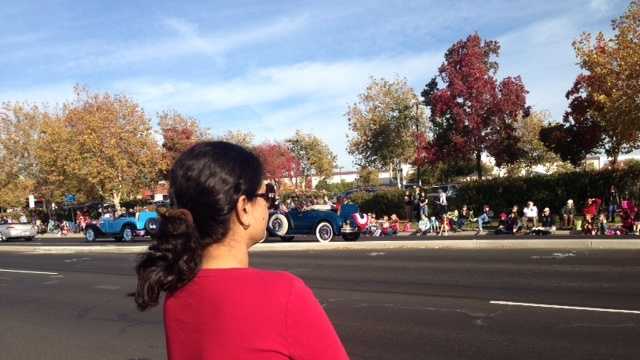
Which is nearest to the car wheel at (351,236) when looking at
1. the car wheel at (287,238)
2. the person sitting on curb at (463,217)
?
the car wheel at (287,238)

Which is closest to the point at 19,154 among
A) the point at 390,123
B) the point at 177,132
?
the point at 177,132

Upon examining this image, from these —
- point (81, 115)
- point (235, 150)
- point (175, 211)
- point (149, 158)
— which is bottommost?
point (175, 211)

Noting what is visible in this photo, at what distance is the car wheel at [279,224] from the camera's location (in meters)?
21.1

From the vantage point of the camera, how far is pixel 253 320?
5.58 ft

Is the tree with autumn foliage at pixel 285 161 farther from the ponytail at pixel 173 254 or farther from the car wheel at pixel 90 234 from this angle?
the ponytail at pixel 173 254

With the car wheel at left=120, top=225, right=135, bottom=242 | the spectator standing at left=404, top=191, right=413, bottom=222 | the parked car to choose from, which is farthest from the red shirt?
the parked car

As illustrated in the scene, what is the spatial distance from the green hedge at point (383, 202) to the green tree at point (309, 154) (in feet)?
88.6

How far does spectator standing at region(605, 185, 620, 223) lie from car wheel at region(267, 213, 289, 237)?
12.1m

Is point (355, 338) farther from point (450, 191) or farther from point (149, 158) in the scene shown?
point (149, 158)

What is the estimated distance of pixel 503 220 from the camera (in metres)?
22.2

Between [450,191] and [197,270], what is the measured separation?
29.0m

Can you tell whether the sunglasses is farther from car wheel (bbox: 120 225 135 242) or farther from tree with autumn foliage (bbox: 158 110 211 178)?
tree with autumn foliage (bbox: 158 110 211 178)

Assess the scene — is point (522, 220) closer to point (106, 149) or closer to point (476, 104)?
point (476, 104)

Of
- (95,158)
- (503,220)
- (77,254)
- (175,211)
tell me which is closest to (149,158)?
(95,158)
